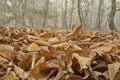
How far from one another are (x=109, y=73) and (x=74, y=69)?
6.2 inches

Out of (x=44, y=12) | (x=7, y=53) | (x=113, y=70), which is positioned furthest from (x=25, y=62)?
(x=44, y=12)

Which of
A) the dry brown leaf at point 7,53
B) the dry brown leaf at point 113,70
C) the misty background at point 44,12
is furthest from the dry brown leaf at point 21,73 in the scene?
the misty background at point 44,12

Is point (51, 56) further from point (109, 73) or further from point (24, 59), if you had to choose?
point (109, 73)

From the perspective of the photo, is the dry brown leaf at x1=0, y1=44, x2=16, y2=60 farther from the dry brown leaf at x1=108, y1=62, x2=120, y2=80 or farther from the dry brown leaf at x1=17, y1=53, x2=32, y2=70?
the dry brown leaf at x1=108, y1=62, x2=120, y2=80

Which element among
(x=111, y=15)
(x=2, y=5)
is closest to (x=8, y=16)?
(x=2, y=5)

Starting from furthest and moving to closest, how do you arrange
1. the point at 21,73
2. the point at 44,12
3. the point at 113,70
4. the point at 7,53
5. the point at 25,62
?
1. the point at 44,12
2. the point at 7,53
3. the point at 25,62
4. the point at 21,73
5. the point at 113,70

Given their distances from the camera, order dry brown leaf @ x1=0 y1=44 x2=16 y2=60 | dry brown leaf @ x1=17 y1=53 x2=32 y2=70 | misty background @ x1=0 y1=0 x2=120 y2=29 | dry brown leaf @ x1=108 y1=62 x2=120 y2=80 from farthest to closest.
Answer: misty background @ x1=0 y1=0 x2=120 y2=29 < dry brown leaf @ x1=0 y1=44 x2=16 y2=60 < dry brown leaf @ x1=17 y1=53 x2=32 y2=70 < dry brown leaf @ x1=108 y1=62 x2=120 y2=80

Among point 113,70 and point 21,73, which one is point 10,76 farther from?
point 113,70

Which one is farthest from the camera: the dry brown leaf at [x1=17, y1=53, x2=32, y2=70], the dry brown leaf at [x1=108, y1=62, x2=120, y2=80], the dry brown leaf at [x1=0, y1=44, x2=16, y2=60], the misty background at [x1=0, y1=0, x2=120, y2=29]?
the misty background at [x1=0, y1=0, x2=120, y2=29]

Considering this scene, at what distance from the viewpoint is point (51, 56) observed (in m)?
1.25

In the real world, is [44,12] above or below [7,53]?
Result: below

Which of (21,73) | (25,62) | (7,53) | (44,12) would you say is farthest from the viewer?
(44,12)

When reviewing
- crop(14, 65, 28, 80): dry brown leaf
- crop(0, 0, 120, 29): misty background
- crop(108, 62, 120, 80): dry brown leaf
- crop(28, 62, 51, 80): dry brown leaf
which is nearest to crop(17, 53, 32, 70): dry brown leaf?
crop(14, 65, 28, 80): dry brown leaf

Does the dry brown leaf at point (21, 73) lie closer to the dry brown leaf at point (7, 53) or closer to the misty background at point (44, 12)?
the dry brown leaf at point (7, 53)
